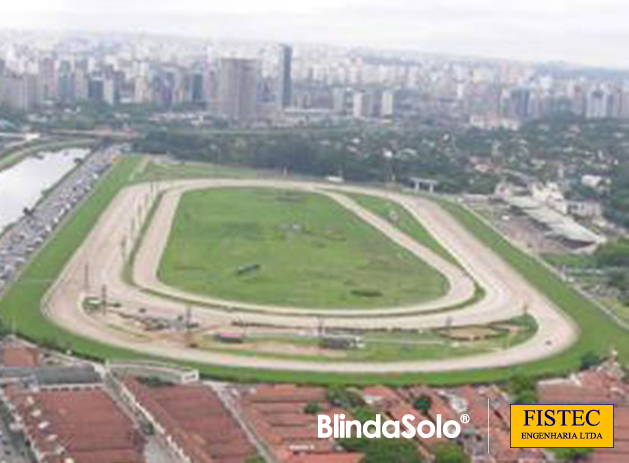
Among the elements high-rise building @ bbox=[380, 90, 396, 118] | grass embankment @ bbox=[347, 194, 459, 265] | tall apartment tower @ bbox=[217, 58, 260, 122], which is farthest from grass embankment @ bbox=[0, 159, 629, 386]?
high-rise building @ bbox=[380, 90, 396, 118]

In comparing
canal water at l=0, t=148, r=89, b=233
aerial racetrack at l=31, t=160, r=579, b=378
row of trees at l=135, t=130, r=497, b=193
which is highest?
aerial racetrack at l=31, t=160, r=579, b=378

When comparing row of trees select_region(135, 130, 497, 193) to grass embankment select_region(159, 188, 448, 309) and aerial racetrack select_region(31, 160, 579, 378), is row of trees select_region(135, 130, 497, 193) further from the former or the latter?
aerial racetrack select_region(31, 160, 579, 378)

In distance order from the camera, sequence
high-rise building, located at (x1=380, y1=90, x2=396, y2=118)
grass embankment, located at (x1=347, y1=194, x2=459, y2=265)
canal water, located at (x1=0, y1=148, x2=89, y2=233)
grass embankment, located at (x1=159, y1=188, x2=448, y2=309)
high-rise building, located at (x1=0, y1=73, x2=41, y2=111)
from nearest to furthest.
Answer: grass embankment, located at (x1=159, y1=188, x2=448, y2=309), grass embankment, located at (x1=347, y1=194, x2=459, y2=265), canal water, located at (x1=0, y1=148, x2=89, y2=233), high-rise building, located at (x1=0, y1=73, x2=41, y2=111), high-rise building, located at (x1=380, y1=90, x2=396, y2=118)

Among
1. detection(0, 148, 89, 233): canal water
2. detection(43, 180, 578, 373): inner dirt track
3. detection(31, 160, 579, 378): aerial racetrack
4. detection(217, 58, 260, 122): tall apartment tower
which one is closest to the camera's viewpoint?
detection(43, 180, 578, 373): inner dirt track

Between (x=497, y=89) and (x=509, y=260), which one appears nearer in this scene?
(x=509, y=260)

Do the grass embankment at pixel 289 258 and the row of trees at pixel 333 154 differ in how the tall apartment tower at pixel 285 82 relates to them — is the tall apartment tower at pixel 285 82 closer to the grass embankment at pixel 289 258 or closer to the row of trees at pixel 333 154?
the row of trees at pixel 333 154

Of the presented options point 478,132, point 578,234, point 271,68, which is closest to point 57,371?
point 578,234

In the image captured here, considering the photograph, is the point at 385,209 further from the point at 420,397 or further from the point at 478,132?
the point at 478,132

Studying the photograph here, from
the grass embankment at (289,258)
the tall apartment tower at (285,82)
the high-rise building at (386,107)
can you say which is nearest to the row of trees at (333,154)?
the grass embankment at (289,258)
